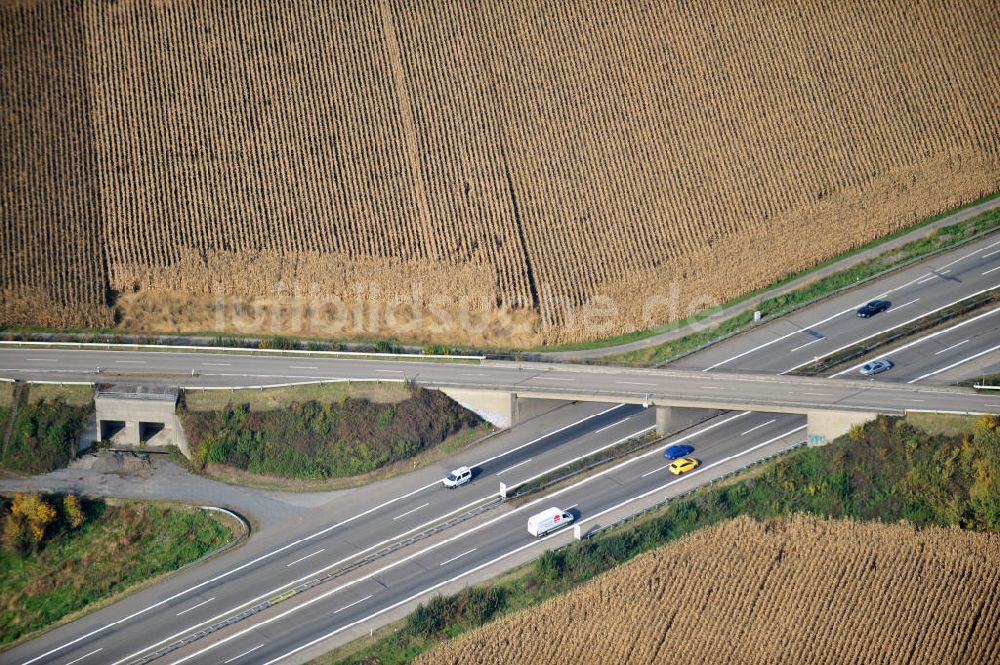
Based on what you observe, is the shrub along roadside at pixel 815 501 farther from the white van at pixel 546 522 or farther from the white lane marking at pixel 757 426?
A: the white lane marking at pixel 757 426

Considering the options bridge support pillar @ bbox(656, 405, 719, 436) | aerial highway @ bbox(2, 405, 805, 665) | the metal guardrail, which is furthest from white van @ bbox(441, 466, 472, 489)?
bridge support pillar @ bbox(656, 405, 719, 436)

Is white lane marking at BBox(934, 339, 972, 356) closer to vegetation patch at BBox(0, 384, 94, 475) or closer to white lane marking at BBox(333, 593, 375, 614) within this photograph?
white lane marking at BBox(333, 593, 375, 614)

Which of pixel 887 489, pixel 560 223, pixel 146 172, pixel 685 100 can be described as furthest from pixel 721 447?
pixel 146 172

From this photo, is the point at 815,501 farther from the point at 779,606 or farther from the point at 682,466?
the point at 779,606

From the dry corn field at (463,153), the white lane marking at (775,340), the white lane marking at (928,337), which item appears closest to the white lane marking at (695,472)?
the white lane marking at (928,337)

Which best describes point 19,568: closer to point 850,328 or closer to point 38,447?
point 38,447

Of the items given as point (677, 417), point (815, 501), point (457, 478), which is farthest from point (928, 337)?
point (457, 478)

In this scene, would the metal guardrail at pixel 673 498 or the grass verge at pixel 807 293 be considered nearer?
the metal guardrail at pixel 673 498
